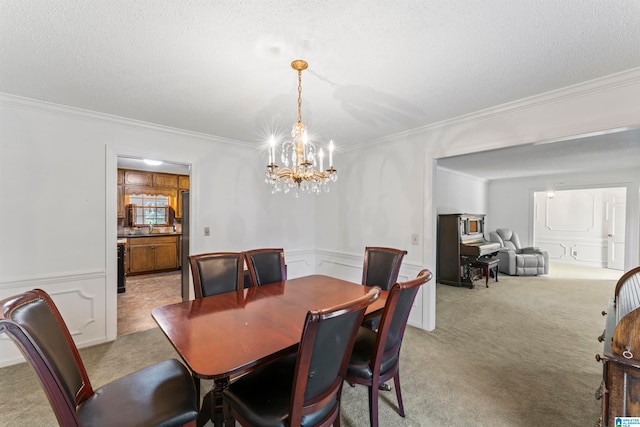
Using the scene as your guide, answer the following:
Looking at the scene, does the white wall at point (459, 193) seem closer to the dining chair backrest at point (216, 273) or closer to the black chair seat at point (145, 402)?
the dining chair backrest at point (216, 273)

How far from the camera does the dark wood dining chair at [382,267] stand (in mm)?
2426

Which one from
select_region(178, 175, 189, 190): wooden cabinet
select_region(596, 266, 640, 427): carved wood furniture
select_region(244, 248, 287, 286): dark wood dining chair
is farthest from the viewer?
select_region(178, 175, 189, 190): wooden cabinet

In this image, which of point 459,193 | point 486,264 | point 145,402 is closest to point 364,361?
point 145,402

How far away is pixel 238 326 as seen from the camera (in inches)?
60.3

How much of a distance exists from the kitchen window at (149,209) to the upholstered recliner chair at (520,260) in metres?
7.79

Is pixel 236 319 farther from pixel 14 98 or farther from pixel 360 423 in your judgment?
pixel 14 98

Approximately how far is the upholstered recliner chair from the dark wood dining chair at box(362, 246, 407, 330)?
482 cm

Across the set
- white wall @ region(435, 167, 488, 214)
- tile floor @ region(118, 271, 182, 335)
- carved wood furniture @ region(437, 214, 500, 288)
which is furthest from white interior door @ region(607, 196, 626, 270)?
tile floor @ region(118, 271, 182, 335)

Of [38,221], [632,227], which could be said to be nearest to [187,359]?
[38,221]

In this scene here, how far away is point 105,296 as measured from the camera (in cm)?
280

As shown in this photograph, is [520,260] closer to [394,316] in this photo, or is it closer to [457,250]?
[457,250]

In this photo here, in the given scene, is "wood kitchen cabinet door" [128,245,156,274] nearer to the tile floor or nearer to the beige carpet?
the tile floor

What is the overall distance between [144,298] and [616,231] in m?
10.5

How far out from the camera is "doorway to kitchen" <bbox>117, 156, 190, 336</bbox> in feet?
17.9
